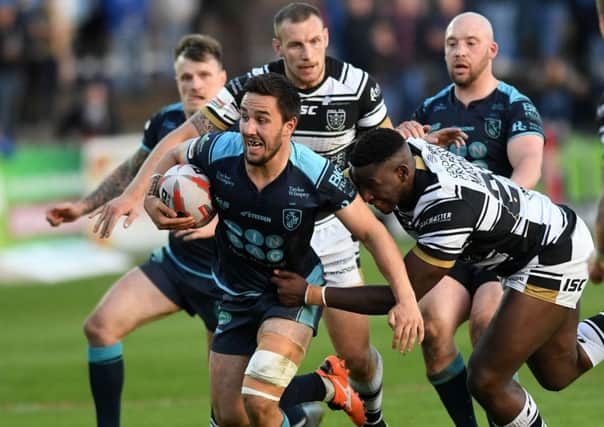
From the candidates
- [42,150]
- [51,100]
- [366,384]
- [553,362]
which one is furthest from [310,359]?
[51,100]

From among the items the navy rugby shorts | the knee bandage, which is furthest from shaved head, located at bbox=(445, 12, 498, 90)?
the knee bandage

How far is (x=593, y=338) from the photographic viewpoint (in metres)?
8.80

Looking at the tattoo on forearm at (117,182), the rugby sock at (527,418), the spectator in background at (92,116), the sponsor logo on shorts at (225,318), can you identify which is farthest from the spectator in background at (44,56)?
the rugby sock at (527,418)

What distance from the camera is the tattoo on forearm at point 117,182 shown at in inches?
387

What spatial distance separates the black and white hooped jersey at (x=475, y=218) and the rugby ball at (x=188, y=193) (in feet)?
3.53

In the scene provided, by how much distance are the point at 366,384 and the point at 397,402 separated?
6.31ft

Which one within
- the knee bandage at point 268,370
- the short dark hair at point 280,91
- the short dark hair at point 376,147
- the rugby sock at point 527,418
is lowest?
the rugby sock at point 527,418

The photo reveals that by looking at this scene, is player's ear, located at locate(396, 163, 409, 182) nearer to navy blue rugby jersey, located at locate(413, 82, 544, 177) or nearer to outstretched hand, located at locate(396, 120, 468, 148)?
outstretched hand, located at locate(396, 120, 468, 148)

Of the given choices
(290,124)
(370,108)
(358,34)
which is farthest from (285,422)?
(358,34)

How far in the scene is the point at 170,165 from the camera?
833 cm

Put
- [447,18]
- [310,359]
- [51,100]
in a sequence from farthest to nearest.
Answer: [51,100] < [447,18] < [310,359]

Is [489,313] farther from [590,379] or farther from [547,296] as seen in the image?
[590,379]

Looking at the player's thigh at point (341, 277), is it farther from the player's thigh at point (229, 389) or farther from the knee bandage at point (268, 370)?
the knee bandage at point (268, 370)

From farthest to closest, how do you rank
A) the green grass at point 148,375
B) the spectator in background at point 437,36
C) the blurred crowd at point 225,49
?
1. the spectator in background at point 437,36
2. the blurred crowd at point 225,49
3. the green grass at point 148,375
